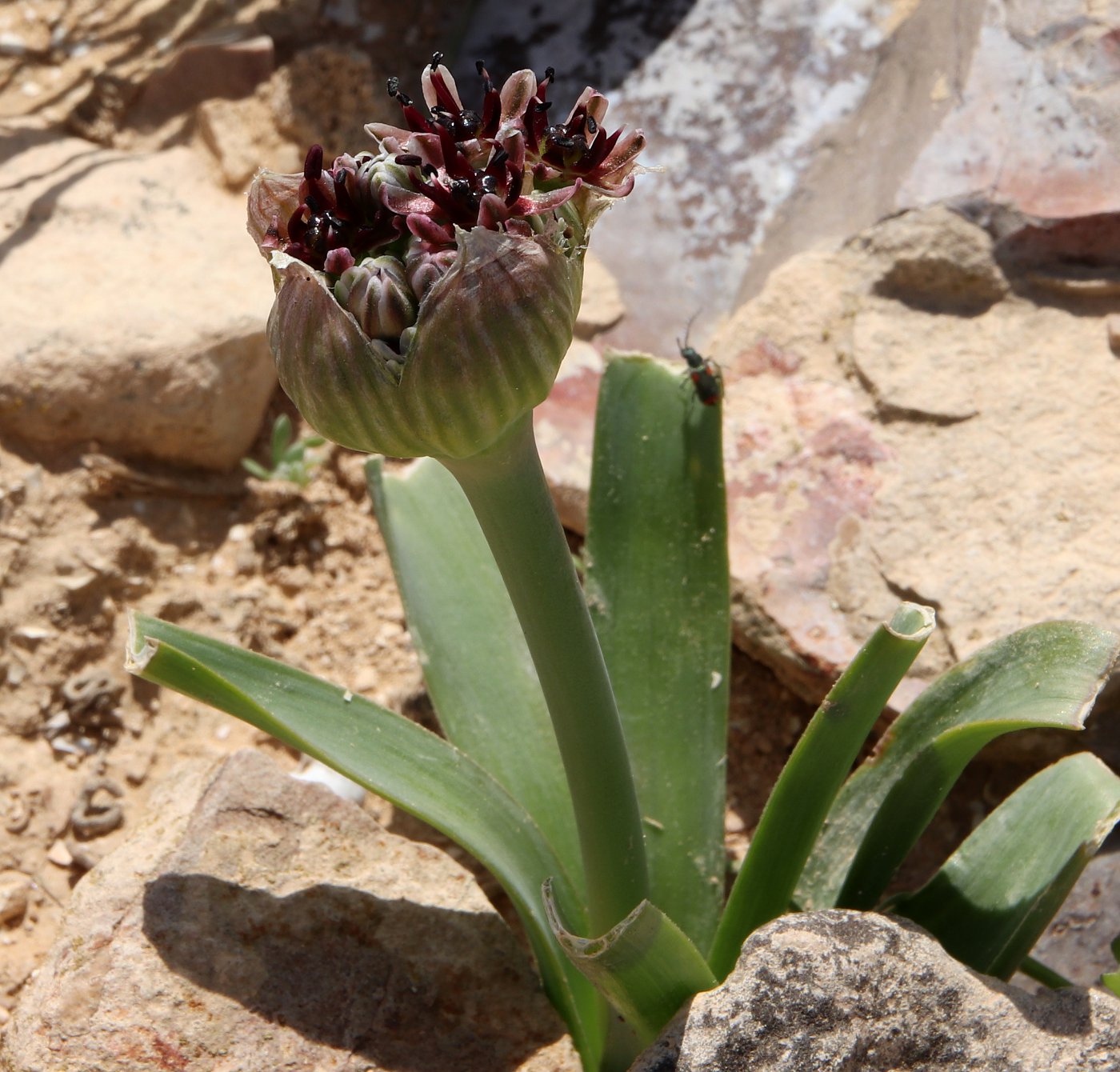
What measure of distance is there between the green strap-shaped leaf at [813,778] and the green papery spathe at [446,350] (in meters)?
0.59

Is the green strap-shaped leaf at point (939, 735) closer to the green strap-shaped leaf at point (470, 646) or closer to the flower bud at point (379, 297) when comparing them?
the green strap-shaped leaf at point (470, 646)

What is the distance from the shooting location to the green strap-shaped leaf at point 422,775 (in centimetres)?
154

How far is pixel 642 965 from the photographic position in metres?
1.33

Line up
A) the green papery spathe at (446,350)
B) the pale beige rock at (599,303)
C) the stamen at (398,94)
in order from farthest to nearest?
the pale beige rock at (599,303)
the stamen at (398,94)
the green papery spathe at (446,350)

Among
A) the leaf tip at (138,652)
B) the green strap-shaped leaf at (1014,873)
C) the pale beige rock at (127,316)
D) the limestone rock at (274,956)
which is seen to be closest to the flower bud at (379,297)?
the leaf tip at (138,652)

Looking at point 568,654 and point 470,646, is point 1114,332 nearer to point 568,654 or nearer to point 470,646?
point 470,646

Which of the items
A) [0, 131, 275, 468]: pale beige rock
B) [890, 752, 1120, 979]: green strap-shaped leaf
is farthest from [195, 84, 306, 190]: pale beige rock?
[890, 752, 1120, 979]: green strap-shaped leaf

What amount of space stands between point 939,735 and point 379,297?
3.20ft

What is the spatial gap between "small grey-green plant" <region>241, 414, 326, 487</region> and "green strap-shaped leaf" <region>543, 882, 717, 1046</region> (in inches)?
64.7

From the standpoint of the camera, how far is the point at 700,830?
178cm

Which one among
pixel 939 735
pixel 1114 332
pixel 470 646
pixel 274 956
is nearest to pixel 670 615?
pixel 470 646

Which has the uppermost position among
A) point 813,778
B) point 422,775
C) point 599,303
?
point 599,303

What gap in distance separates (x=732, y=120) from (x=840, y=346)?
0.95 metres

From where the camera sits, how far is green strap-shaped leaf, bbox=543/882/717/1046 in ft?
4.17
